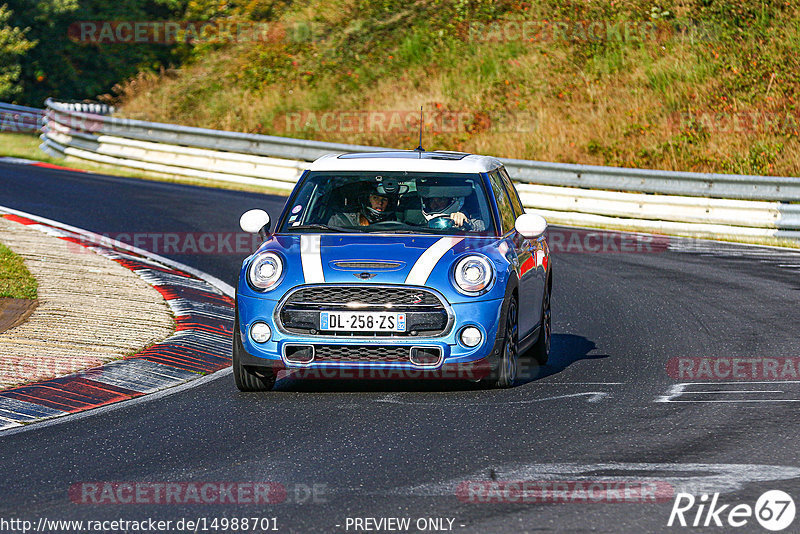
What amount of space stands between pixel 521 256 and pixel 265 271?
201 cm

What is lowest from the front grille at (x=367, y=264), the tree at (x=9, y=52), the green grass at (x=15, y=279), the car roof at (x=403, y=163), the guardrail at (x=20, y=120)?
the green grass at (x=15, y=279)

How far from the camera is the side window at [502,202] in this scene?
378 inches

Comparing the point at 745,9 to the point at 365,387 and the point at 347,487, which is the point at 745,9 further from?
the point at 347,487

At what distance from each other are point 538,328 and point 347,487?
4.06 m

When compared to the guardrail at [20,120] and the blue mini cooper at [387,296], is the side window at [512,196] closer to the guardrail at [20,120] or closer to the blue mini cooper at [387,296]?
the blue mini cooper at [387,296]

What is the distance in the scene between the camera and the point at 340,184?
380 inches

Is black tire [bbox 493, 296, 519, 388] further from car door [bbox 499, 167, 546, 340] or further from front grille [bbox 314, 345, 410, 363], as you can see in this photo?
front grille [bbox 314, 345, 410, 363]

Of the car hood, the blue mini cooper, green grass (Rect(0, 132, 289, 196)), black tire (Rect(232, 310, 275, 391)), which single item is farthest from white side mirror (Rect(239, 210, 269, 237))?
green grass (Rect(0, 132, 289, 196))

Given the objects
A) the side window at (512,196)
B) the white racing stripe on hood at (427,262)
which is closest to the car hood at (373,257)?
the white racing stripe on hood at (427,262)

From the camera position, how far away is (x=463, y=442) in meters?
7.11

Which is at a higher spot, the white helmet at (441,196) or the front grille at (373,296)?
the white helmet at (441,196)

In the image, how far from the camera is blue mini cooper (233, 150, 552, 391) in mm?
8336

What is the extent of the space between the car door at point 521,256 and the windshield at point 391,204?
20 cm

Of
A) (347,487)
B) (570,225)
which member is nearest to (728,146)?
(570,225)
